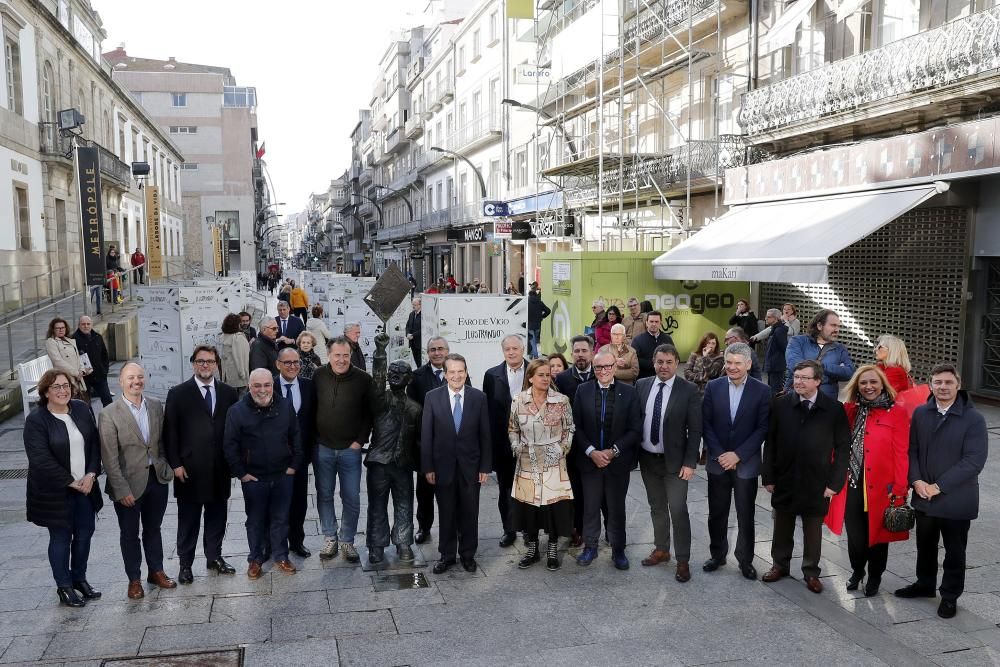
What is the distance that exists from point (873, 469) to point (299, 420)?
416 cm

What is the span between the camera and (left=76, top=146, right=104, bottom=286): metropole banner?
19609 millimetres

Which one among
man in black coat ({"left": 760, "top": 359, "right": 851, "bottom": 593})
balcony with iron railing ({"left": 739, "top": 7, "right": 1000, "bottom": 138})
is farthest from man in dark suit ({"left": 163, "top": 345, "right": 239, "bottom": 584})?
balcony with iron railing ({"left": 739, "top": 7, "right": 1000, "bottom": 138})

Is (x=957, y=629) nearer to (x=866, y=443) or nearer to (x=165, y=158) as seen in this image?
(x=866, y=443)

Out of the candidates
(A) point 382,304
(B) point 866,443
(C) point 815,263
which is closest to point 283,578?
(B) point 866,443

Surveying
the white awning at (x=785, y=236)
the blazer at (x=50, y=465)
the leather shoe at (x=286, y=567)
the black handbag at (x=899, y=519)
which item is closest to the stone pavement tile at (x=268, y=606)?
the leather shoe at (x=286, y=567)

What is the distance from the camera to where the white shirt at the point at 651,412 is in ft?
20.0

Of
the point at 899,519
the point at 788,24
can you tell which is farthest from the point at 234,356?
the point at 788,24

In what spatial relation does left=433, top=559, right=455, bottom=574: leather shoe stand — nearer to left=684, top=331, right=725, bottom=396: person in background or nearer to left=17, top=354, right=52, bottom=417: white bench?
left=684, top=331, right=725, bottom=396: person in background

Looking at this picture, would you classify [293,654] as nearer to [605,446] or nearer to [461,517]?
[461,517]

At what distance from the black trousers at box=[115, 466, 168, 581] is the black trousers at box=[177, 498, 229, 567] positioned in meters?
0.16

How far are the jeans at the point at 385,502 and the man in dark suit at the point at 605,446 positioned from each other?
135cm

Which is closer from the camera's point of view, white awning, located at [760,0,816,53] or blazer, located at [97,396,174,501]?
blazer, located at [97,396,174,501]

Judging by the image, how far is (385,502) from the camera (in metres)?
6.32

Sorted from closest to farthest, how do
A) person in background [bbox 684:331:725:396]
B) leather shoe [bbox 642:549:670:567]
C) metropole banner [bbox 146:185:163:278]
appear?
leather shoe [bbox 642:549:670:567], person in background [bbox 684:331:725:396], metropole banner [bbox 146:185:163:278]
